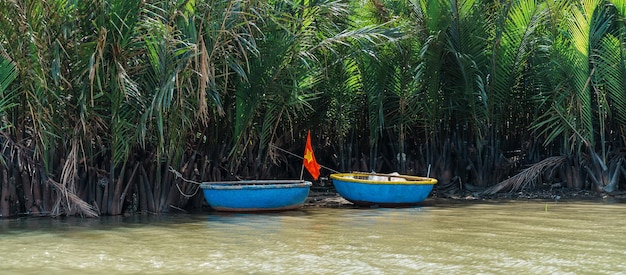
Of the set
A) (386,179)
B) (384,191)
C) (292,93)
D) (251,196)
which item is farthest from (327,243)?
(386,179)

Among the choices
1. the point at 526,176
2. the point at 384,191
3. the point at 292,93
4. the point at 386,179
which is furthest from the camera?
the point at 526,176

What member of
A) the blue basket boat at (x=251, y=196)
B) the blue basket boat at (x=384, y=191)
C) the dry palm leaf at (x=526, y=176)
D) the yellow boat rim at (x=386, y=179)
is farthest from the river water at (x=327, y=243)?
the dry palm leaf at (x=526, y=176)

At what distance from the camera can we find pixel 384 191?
10.8 metres

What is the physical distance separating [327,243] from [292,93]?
11.9 feet

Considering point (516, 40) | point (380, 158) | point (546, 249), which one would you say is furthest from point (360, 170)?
point (546, 249)

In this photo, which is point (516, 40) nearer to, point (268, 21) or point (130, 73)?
point (268, 21)

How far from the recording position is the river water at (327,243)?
578cm

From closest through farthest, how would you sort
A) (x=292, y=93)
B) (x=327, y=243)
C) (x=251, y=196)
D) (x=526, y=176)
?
(x=327, y=243), (x=251, y=196), (x=292, y=93), (x=526, y=176)

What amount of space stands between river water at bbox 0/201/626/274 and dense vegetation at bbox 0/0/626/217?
0.90m

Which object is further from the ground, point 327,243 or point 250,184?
point 250,184

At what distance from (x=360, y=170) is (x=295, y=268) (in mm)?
7689

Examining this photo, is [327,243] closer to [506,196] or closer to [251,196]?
[251,196]

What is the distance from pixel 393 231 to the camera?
26.1 feet

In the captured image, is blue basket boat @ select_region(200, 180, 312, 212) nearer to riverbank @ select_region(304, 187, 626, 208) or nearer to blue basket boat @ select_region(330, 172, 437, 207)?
blue basket boat @ select_region(330, 172, 437, 207)
